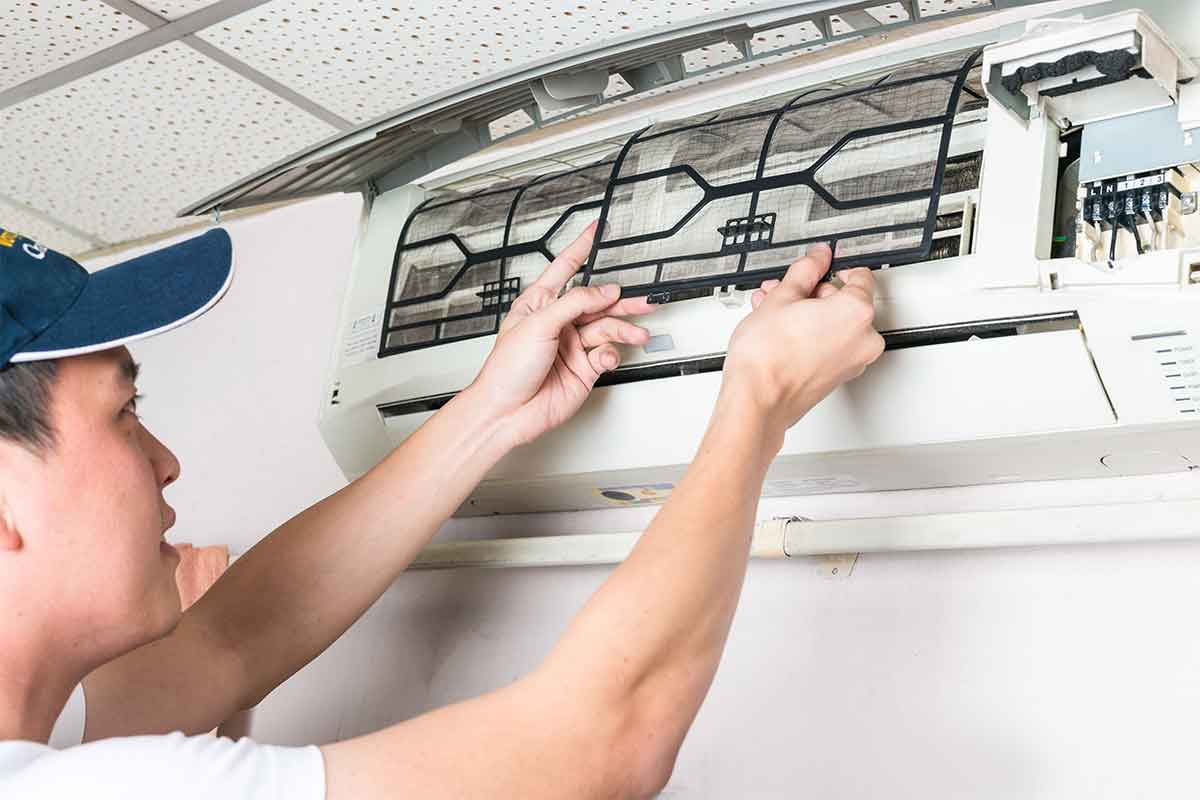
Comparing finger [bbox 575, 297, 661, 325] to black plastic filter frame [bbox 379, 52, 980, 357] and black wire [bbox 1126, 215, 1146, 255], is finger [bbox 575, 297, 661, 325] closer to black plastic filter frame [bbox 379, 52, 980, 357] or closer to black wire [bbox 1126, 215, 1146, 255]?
black plastic filter frame [bbox 379, 52, 980, 357]

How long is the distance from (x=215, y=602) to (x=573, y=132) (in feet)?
2.87

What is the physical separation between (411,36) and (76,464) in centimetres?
78

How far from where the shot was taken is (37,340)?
1013 mm

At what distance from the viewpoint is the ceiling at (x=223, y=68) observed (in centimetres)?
153

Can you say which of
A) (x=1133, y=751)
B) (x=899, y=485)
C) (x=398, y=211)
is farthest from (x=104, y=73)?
(x=1133, y=751)

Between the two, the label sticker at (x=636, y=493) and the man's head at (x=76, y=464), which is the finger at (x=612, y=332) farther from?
the man's head at (x=76, y=464)

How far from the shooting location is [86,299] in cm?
105

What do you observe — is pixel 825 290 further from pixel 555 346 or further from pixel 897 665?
pixel 897 665

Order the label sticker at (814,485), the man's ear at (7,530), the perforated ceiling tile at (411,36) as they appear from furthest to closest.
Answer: the perforated ceiling tile at (411,36), the label sticker at (814,485), the man's ear at (7,530)

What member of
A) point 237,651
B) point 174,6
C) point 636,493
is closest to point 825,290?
point 636,493

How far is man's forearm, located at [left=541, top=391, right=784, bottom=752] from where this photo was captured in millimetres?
915

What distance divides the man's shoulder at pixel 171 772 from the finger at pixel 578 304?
1.79 ft

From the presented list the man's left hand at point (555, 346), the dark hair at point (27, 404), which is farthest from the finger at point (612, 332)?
the dark hair at point (27, 404)

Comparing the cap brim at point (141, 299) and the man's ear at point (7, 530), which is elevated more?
the cap brim at point (141, 299)
